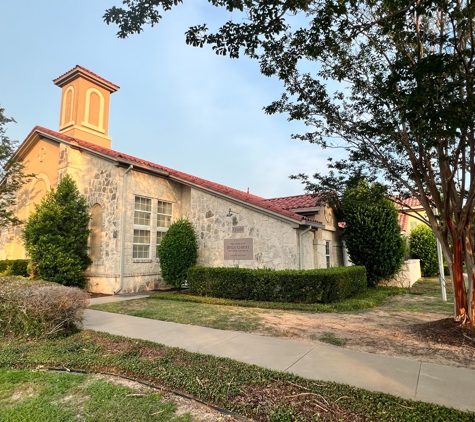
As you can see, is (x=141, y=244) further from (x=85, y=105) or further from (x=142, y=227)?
(x=85, y=105)

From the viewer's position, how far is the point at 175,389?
370cm

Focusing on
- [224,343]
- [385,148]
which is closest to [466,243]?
[385,148]

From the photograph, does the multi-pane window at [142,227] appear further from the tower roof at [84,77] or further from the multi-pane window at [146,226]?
the tower roof at [84,77]

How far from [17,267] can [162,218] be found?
7.26 m

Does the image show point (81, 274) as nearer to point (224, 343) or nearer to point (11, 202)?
point (11, 202)

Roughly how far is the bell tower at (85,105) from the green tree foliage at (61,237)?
13.2ft

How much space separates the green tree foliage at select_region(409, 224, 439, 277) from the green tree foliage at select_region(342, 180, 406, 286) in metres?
6.20

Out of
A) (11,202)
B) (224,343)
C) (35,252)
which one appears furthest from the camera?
(11,202)

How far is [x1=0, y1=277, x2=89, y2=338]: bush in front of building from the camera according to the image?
5.64 m

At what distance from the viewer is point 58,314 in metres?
5.75

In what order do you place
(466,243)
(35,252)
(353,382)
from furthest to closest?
1. (35,252)
2. (466,243)
3. (353,382)

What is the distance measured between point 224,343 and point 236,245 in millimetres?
6891

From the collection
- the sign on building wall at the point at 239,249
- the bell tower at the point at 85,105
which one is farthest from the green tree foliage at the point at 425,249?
the bell tower at the point at 85,105

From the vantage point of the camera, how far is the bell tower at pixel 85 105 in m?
15.7
